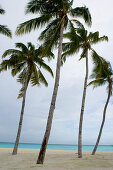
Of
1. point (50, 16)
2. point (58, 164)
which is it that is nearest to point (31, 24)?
point (50, 16)

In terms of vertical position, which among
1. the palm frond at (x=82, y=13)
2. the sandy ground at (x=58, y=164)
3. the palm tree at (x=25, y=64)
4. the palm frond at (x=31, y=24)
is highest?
the palm frond at (x=82, y=13)

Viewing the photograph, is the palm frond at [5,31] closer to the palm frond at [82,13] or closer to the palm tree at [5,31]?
the palm tree at [5,31]

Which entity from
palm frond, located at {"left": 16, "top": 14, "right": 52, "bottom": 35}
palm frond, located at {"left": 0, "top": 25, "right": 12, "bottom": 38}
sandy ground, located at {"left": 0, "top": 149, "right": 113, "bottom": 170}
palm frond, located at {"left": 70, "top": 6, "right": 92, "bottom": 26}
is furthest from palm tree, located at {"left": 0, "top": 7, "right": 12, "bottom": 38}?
sandy ground, located at {"left": 0, "top": 149, "right": 113, "bottom": 170}

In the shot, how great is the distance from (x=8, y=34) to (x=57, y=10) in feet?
16.7

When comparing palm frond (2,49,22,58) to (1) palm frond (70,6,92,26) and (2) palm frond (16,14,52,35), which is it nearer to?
(2) palm frond (16,14,52,35)

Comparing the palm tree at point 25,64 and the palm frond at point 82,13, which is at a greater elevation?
the palm frond at point 82,13

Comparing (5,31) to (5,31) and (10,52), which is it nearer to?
(5,31)

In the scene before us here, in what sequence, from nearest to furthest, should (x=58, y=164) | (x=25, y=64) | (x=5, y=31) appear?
(x=58, y=164) → (x=5, y=31) → (x=25, y=64)

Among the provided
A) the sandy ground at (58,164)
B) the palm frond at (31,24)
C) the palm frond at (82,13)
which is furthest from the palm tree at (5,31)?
the sandy ground at (58,164)

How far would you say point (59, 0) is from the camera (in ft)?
33.2

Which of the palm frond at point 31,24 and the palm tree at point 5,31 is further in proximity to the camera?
the palm tree at point 5,31

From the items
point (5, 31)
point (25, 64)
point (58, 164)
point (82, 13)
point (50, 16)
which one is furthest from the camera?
point (25, 64)

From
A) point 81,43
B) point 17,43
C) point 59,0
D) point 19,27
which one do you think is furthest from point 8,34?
point 81,43

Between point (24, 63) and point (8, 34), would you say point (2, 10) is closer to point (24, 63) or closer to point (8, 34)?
point (8, 34)
